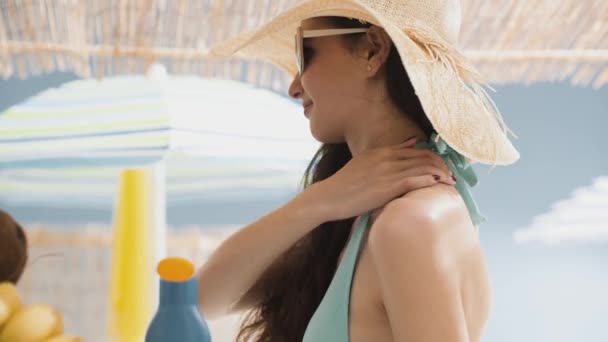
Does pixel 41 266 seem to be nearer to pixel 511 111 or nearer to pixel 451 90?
pixel 451 90

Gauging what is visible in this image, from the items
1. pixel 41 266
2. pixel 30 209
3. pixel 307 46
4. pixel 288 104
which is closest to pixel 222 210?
pixel 30 209

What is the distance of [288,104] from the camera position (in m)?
2.26

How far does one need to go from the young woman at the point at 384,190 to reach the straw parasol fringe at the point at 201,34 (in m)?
1.31

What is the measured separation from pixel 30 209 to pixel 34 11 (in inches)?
→ 38.2

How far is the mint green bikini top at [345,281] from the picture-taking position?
50.6 inches

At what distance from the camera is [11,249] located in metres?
0.72

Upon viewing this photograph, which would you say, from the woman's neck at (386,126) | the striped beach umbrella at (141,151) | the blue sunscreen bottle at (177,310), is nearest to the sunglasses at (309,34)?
the woman's neck at (386,126)

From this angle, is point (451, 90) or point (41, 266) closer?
point (451, 90)

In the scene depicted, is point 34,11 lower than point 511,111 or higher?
higher

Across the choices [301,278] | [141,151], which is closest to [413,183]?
[301,278]

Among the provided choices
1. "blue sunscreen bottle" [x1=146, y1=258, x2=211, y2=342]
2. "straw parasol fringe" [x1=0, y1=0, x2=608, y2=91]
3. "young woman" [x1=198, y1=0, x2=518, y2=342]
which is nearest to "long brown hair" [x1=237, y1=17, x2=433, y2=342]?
"young woman" [x1=198, y1=0, x2=518, y2=342]

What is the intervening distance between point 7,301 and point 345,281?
68 cm

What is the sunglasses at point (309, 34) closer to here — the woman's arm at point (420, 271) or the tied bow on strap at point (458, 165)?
the tied bow on strap at point (458, 165)

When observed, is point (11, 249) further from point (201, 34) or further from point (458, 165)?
point (201, 34)
